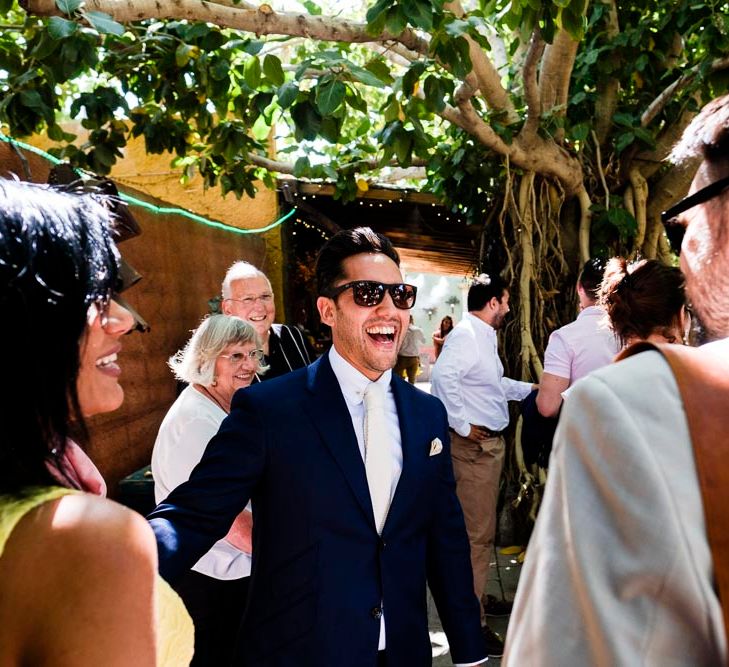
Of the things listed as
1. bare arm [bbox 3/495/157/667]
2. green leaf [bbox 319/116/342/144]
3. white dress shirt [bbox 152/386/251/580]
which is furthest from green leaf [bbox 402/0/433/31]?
bare arm [bbox 3/495/157/667]

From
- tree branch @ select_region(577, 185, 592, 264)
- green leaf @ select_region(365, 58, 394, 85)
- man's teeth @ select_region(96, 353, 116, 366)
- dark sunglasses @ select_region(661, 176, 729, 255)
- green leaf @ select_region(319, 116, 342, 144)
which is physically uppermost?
green leaf @ select_region(365, 58, 394, 85)

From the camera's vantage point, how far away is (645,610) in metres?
0.68

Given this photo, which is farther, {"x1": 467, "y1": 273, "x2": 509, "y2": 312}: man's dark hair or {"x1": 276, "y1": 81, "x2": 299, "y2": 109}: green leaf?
{"x1": 467, "y1": 273, "x2": 509, "y2": 312}: man's dark hair

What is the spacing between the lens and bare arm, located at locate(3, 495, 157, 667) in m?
0.83

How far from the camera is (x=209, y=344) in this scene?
3016 millimetres

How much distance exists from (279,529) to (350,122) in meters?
7.82

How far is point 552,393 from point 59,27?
3130 mm

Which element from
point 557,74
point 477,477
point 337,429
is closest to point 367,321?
point 337,429

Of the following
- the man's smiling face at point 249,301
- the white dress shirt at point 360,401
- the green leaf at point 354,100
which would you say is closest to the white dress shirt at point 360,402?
the white dress shirt at point 360,401

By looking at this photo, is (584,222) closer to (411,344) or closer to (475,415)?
(475,415)

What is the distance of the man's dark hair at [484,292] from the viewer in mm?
4688

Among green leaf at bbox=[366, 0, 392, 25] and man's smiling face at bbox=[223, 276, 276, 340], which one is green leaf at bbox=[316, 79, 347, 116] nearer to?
green leaf at bbox=[366, 0, 392, 25]

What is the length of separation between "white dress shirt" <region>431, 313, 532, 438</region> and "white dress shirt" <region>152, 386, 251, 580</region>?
2046 millimetres

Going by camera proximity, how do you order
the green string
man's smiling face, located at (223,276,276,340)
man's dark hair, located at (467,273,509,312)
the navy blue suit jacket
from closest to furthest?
the navy blue suit jacket → the green string → man's smiling face, located at (223,276,276,340) → man's dark hair, located at (467,273,509,312)
